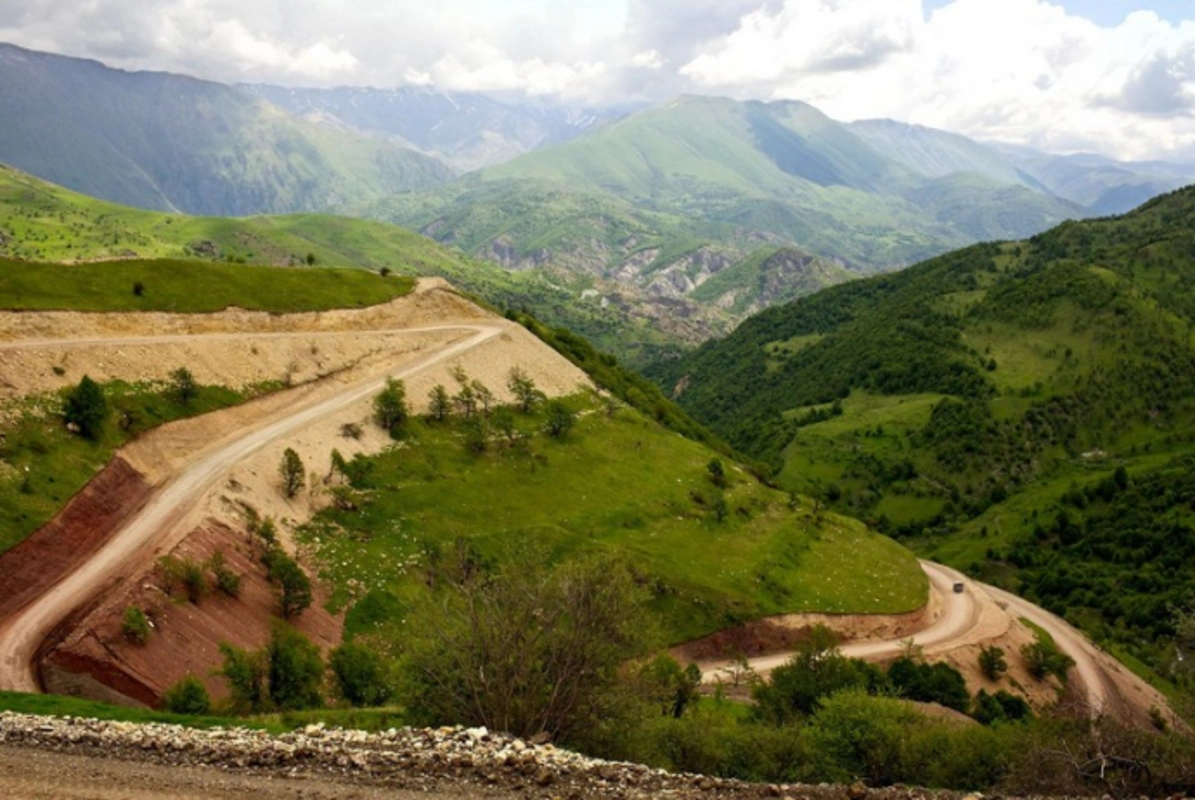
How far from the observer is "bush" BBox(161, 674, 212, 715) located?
35.4 meters

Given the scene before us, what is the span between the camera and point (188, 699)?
117 feet

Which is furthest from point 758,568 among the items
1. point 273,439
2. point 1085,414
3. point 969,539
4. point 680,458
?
point 1085,414

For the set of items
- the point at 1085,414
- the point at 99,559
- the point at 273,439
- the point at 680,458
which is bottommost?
the point at 1085,414

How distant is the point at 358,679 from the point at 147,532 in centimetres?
2082

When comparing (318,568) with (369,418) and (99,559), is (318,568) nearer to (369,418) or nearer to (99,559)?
(99,559)

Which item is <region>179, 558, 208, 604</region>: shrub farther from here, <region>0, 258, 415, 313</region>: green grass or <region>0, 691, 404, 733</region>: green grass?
<region>0, 258, 415, 313</region>: green grass

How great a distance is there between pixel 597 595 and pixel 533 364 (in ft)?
257

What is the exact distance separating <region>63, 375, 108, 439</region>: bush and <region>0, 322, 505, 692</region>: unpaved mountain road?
6.90 metres

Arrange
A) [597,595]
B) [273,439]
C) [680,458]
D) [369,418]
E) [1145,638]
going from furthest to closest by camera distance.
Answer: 1. [1145,638]
2. [680,458]
3. [369,418]
4. [273,439]
5. [597,595]

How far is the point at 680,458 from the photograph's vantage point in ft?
344

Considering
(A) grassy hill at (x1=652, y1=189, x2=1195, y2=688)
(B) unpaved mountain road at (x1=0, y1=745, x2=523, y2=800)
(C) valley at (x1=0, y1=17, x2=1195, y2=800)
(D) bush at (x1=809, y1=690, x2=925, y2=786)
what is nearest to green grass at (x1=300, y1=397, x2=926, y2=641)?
(C) valley at (x1=0, y1=17, x2=1195, y2=800)

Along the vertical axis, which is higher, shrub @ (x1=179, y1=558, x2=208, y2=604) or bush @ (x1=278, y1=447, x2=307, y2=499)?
bush @ (x1=278, y1=447, x2=307, y2=499)

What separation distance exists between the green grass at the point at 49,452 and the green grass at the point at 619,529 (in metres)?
17.1

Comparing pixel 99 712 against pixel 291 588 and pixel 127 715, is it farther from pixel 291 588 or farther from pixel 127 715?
pixel 291 588
